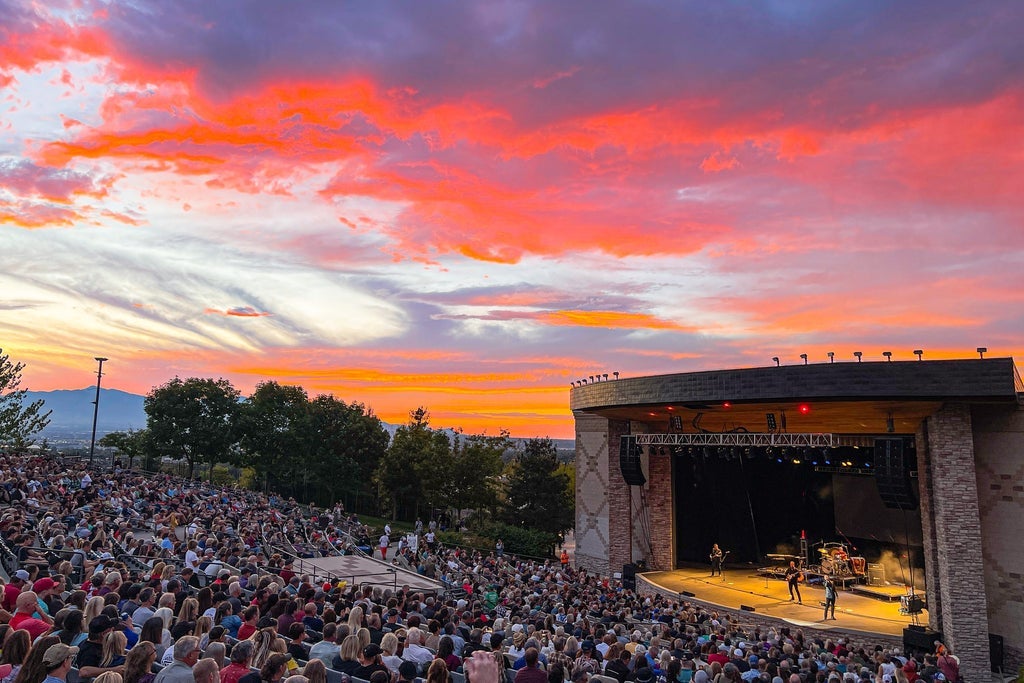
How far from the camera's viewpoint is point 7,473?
2397cm

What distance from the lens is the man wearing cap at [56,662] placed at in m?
4.98

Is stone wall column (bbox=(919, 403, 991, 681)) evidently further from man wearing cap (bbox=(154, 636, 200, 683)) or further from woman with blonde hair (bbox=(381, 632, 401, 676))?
man wearing cap (bbox=(154, 636, 200, 683))

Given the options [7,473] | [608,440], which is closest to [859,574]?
[608,440]

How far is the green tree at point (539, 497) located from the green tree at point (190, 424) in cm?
2242

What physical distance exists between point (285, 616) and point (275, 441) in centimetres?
4586

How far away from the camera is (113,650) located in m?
6.12

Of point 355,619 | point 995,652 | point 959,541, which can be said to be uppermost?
point 355,619

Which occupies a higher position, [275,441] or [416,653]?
[275,441]

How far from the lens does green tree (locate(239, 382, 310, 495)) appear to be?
Result: 51.8 m

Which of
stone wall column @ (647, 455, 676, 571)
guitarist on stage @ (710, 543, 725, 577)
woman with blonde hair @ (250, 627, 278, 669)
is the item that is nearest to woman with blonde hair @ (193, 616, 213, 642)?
woman with blonde hair @ (250, 627, 278, 669)

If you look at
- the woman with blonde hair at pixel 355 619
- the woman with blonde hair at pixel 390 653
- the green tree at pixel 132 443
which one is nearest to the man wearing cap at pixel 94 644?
the woman with blonde hair at pixel 355 619

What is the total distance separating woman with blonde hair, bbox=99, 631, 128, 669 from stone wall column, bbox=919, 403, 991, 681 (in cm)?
2137

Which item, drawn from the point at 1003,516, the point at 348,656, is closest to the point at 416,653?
the point at 348,656

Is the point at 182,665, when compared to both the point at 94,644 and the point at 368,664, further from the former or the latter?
the point at 368,664
